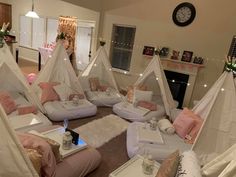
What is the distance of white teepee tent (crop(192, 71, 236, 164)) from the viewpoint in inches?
116

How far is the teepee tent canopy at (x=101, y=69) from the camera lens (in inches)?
217

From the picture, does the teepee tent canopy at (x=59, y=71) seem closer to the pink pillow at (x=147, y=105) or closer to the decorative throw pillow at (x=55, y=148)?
the pink pillow at (x=147, y=105)

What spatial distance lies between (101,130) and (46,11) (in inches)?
265

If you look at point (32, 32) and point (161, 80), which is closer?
point (161, 80)

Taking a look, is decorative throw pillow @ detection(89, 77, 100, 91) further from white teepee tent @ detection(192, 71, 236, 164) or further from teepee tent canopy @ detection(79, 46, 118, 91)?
white teepee tent @ detection(192, 71, 236, 164)

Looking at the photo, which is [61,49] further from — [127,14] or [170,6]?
[170,6]

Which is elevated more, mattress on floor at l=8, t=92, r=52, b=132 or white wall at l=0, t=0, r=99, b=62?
white wall at l=0, t=0, r=99, b=62

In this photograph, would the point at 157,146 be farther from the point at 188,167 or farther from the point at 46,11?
the point at 46,11

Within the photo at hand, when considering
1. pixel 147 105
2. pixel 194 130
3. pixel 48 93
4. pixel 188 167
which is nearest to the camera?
pixel 188 167

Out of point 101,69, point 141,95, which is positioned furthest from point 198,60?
point 101,69

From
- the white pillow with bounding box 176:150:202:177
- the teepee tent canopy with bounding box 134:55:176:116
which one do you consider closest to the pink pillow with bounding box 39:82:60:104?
the teepee tent canopy with bounding box 134:55:176:116

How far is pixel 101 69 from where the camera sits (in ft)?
19.1

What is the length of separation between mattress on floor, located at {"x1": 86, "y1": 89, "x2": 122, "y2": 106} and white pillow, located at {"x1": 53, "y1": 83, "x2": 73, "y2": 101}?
672 millimetres

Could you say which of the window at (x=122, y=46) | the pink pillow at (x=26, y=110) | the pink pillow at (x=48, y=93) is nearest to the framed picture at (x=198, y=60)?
the window at (x=122, y=46)
